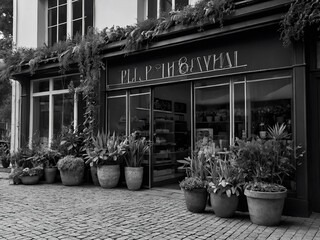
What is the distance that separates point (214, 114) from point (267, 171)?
112 inches

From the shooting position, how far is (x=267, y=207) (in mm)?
5371

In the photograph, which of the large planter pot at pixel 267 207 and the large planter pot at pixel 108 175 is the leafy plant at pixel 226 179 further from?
the large planter pot at pixel 108 175

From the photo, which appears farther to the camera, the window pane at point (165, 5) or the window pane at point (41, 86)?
the window pane at point (41, 86)

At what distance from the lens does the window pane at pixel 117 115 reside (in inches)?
373

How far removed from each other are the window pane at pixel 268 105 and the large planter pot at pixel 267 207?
178 centimetres

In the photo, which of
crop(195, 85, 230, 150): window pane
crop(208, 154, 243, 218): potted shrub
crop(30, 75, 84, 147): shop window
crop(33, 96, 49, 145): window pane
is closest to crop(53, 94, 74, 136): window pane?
crop(30, 75, 84, 147): shop window

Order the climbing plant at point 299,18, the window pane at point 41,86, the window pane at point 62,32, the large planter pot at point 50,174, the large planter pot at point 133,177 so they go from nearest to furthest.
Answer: the climbing plant at point 299,18 < the large planter pot at point 133,177 < the large planter pot at point 50,174 < the window pane at point 62,32 < the window pane at point 41,86

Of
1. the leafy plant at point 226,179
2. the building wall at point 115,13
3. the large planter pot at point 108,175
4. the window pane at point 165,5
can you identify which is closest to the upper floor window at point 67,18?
the building wall at point 115,13

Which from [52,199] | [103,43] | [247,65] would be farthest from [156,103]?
[52,199]

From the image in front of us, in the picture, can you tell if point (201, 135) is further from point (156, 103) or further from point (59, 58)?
point (59, 58)

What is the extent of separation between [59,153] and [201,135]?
446cm

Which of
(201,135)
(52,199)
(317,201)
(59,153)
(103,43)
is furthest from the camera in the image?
(59,153)

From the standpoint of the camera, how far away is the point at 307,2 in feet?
19.1

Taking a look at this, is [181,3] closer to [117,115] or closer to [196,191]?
[117,115]
